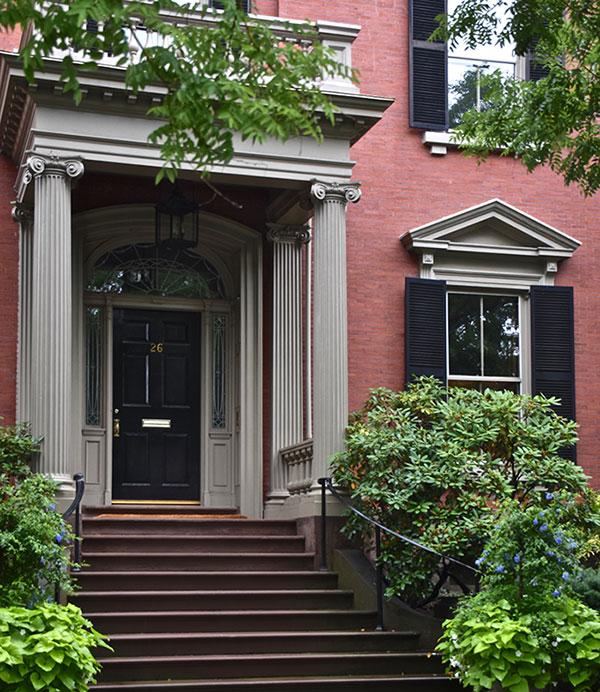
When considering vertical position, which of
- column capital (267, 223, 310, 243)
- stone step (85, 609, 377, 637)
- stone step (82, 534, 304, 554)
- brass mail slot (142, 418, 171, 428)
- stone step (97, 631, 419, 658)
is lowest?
stone step (97, 631, 419, 658)

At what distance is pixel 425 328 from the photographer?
45.8ft

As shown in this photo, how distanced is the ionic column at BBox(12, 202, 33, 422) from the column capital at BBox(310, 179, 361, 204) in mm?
3274

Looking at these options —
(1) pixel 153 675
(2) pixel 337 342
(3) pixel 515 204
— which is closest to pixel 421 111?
(3) pixel 515 204

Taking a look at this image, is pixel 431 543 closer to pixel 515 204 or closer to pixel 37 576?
pixel 37 576

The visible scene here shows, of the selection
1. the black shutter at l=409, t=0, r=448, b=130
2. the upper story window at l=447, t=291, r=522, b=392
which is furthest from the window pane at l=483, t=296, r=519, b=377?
the black shutter at l=409, t=0, r=448, b=130

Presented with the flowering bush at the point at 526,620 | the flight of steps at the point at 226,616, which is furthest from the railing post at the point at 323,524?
the flowering bush at the point at 526,620

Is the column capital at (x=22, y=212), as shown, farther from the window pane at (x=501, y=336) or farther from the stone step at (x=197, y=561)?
the window pane at (x=501, y=336)

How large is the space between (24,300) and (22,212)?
100cm

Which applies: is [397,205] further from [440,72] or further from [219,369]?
[219,369]

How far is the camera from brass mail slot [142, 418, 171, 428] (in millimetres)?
13562

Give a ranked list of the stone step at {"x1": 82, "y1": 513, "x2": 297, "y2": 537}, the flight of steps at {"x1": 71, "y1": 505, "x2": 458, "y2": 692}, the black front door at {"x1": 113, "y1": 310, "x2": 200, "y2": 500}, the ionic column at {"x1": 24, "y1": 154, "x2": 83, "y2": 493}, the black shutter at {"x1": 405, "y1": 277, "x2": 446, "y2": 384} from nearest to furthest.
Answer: the flight of steps at {"x1": 71, "y1": 505, "x2": 458, "y2": 692}, the ionic column at {"x1": 24, "y1": 154, "x2": 83, "y2": 493}, the stone step at {"x1": 82, "y1": 513, "x2": 297, "y2": 537}, the black front door at {"x1": 113, "y1": 310, "x2": 200, "y2": 500}, the black shutter at {"x1": 405, "y1": 277, "x2": 446, "y2": 384}

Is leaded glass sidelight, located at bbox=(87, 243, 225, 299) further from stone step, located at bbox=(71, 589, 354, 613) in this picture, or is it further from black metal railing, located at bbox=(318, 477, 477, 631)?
stone step, located at bbox=(71, 589, 354, 613)

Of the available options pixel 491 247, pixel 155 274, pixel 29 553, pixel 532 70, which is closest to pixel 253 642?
pixel 29 553

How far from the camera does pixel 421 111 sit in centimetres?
1438
